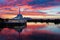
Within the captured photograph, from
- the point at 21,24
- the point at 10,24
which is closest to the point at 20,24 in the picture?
the point at 21,24

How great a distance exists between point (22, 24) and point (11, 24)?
401cm

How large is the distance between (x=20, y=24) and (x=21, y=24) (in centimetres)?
31

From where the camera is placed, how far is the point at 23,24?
178 feet

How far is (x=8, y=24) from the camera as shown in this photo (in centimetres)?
5562

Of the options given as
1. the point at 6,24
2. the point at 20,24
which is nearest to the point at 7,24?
the point at 6,24

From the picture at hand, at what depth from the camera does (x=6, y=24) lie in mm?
55312

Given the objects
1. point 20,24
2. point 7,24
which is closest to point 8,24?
point 7,24

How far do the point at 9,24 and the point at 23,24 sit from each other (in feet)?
15.8

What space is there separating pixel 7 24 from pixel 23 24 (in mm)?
5191

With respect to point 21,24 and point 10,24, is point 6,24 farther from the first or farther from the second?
point 21,24

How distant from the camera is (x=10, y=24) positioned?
184ft

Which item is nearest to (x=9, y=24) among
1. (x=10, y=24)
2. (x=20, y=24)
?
(x=10, y=24)

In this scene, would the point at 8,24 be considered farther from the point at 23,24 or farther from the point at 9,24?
the point at 23,24

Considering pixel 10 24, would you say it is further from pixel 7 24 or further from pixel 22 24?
pixel 22 24
